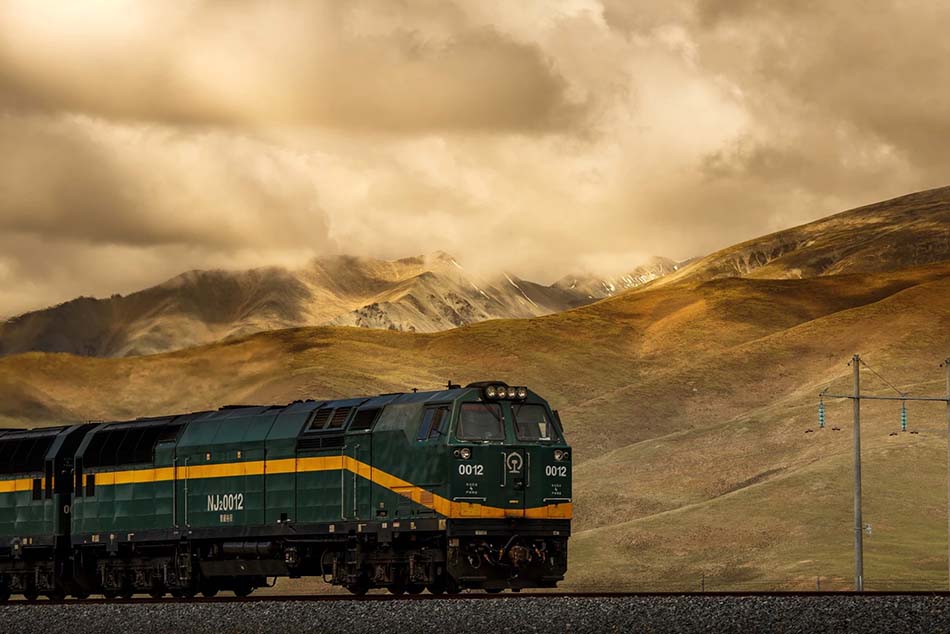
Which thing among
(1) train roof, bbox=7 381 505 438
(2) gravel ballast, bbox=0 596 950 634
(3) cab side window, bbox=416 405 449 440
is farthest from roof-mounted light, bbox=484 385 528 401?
(2) gravel ballast, bbox=0 596 950 634

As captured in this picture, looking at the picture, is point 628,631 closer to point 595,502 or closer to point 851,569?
point 851,569

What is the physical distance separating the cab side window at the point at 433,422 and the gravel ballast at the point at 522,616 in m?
6.82

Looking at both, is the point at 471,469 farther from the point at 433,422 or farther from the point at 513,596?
the point at 513,596

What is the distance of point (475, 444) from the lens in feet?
135

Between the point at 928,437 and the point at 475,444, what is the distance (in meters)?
Answer: 129

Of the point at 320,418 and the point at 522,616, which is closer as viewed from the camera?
the point at 522,616

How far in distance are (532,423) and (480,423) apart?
→ 1.74m

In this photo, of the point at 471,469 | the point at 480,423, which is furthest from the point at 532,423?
the point at 471,469

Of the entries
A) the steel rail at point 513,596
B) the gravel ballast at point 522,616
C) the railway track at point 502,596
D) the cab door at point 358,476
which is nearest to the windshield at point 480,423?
the cab door at point 358,476

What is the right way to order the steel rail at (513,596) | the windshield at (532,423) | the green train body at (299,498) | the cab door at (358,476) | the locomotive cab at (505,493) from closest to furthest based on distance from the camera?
the steel rail at (513,596) → the locomotive cab at (505,493) → the green train body at (299,498) → the windshield at (532,423) → the cab door at (358,476)

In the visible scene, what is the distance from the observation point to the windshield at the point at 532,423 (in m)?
42.2

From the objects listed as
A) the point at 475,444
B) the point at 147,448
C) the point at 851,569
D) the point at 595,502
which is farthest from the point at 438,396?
the point at 595,502

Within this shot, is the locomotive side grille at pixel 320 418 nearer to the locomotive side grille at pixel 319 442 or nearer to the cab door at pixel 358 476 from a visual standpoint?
the locomotive side grille at pixel 319 442

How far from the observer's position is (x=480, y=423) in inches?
1639
